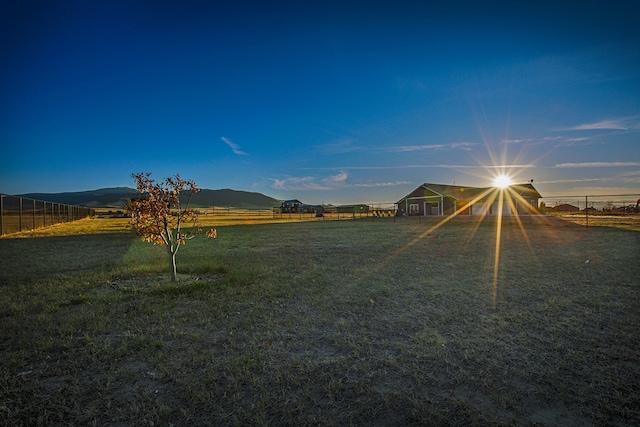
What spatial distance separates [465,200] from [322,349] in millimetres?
41727

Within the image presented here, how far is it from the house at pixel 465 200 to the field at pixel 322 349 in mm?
34134

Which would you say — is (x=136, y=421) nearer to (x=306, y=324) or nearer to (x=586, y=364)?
(x=306, y=324)

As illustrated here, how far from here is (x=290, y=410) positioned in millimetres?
2488

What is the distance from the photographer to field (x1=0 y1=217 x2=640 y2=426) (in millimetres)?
2502

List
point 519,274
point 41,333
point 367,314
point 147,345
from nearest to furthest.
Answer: point 147,345 < point 41,333 < point 367,314 < point 519,274

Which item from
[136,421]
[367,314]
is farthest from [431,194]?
[136,421]

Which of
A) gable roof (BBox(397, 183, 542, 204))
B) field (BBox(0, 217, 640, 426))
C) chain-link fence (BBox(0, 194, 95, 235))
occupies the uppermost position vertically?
gable roof (BBox(397, 183, 542, 204))

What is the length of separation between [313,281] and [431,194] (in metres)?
37.4

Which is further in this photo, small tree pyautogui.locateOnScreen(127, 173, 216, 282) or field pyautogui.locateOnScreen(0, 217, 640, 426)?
small tree pyautogui.locateOnScreen(127, 173, 216, 282)

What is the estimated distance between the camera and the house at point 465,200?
39.2m

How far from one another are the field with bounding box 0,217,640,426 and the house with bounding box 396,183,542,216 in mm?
34134

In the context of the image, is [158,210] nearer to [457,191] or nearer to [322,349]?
[322,349]

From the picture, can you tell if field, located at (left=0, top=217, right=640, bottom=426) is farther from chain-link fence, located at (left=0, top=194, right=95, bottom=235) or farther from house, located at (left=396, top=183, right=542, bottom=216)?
house, located at (left=396, top=183, right=542, bottom=216)

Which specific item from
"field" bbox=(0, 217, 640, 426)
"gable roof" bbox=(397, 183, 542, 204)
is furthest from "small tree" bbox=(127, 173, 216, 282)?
"gable roof" bbox=(397, 183, 542, 204)
